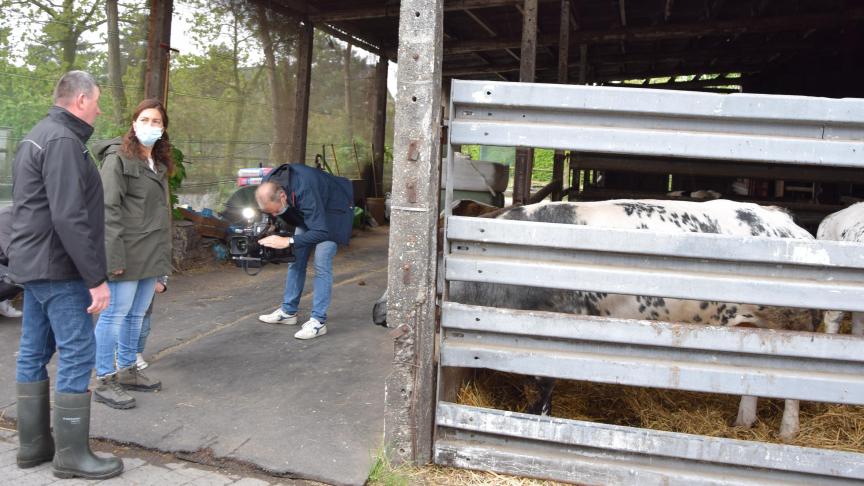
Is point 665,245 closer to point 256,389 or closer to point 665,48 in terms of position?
point 256,389

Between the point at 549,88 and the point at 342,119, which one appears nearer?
the point at 549,88

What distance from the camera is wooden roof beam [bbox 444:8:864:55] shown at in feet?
32.0

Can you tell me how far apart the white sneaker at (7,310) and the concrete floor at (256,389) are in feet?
0.29

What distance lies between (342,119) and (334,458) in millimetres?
10197

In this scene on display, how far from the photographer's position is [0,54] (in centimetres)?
621

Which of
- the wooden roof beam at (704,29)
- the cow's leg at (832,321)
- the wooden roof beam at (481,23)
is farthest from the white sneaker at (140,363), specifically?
the wooden roof beam at (704,29)

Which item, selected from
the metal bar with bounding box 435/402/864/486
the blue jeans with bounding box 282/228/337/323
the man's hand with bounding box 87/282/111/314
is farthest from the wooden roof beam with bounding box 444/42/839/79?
the man's hand with bounding box 87/282/111/314

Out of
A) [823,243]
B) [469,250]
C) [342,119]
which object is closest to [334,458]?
[469,250]

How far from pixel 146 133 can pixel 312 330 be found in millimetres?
2030

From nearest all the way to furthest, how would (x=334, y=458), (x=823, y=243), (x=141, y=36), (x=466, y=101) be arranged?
(x=823, y=243) < (x=466, y=101) < (x=334, y=458) < (x=141, y=36)

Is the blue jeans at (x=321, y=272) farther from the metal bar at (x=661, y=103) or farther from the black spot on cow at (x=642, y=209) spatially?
the metal bar at (x=661, y=103)

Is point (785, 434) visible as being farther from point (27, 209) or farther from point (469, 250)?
point (27, 209)

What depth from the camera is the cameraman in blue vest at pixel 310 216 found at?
5.16 m

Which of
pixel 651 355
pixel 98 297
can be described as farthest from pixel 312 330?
pixel 651 355
